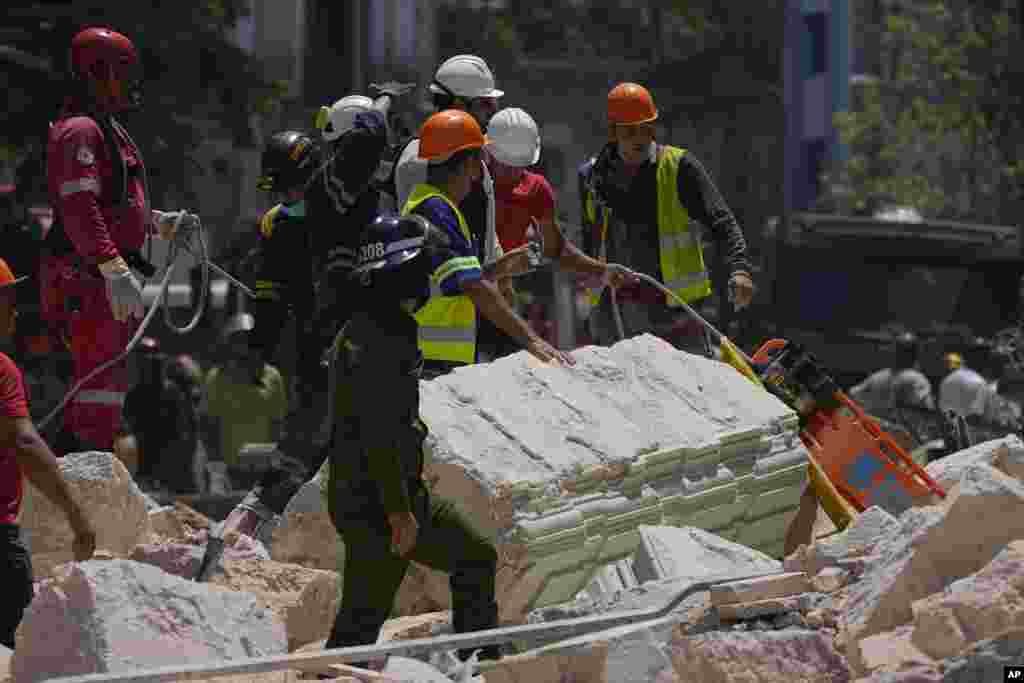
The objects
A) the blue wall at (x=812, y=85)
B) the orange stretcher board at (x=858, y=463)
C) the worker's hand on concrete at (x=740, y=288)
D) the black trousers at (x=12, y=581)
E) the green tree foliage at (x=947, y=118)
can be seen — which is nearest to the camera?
the black trousers at (x=12, y=581)

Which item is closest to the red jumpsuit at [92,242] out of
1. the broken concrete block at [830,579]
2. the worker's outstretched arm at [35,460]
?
the worker's outstretched arm at [35,460]

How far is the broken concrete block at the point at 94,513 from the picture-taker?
348 inches

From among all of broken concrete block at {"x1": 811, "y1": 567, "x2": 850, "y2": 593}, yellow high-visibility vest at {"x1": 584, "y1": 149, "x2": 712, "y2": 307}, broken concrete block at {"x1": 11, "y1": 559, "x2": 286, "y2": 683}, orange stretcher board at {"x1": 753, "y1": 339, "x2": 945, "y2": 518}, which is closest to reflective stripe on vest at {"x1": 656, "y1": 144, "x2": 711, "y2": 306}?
yellow high-visibility vest at {"x1": 584, "y1": 149, "x2": 712, "y2": 307}

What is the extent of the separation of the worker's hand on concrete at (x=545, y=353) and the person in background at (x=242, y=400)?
24.3 feet

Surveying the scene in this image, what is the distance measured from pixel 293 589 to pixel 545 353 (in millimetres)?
1509

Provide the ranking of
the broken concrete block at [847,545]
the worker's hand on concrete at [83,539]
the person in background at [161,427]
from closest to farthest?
the worker's hand on concrete at [83,539] < the broken concrete block at [847,545] < the person in background at [161,427]

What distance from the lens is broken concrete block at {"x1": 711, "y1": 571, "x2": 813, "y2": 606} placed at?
7008mm

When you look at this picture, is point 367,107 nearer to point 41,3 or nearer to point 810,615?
point 810,615

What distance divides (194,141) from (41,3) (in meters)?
1.83

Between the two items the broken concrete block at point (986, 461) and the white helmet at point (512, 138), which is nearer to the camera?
the broken concrete block at point (986, 461)

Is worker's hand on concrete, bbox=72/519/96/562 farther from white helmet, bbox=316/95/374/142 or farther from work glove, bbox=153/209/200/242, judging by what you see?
white helmet, bbox=316/95/374/142

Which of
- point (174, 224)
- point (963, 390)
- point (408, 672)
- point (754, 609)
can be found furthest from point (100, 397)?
point (963, 390)

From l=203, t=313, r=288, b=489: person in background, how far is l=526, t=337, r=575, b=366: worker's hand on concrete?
292 inches

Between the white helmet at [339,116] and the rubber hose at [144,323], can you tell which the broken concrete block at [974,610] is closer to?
the rubber hose at [144,323]
